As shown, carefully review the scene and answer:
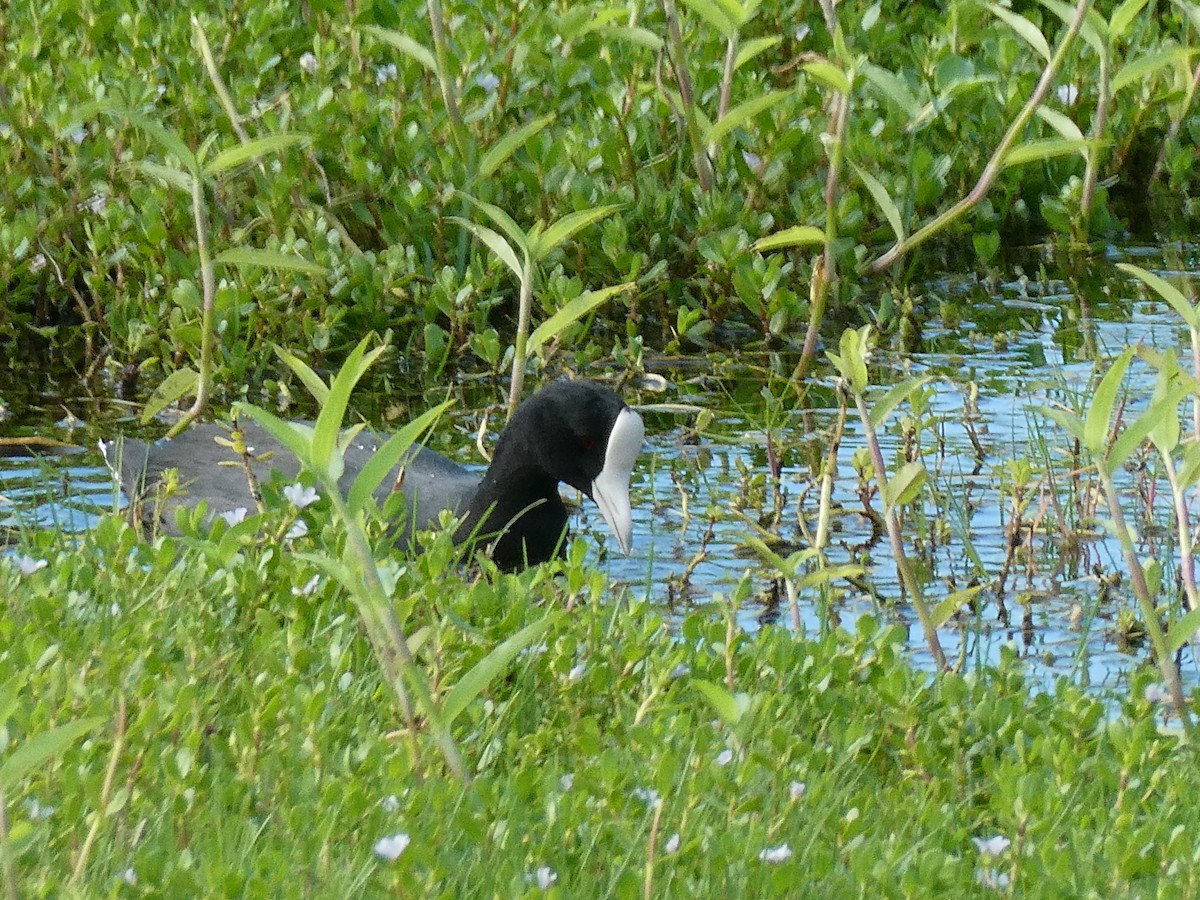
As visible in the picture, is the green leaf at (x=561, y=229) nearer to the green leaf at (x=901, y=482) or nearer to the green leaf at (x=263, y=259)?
the green leaf at (x=263, y=259)

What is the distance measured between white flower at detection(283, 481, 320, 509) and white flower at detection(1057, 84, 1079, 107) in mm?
4997

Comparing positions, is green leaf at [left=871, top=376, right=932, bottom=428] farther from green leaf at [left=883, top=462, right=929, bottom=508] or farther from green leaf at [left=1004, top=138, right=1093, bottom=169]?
green leaf at [left=1004, top=138, right=1093, bottom=169]

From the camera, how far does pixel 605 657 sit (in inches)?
144

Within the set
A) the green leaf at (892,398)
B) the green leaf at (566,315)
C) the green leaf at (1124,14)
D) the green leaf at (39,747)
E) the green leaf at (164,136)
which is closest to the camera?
the green leaf at (39,747)

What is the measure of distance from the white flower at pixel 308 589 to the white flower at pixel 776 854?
1.41m

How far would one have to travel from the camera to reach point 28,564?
153 inches

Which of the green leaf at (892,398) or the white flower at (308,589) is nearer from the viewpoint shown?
the green leaf at (892,398)

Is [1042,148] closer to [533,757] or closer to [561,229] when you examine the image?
[561,229]

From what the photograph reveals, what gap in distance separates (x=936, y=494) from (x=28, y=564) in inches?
101

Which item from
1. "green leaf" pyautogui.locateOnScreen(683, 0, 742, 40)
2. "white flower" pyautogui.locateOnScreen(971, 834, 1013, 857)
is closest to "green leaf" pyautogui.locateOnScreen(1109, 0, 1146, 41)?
"green leaf" pyautogui.locateOnScreen(683, 0, 742, 40)

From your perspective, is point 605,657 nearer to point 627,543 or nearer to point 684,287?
point 627,543

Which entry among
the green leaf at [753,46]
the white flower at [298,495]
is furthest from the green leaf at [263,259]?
the green leaf at [753,46]

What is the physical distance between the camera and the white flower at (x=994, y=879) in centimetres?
276

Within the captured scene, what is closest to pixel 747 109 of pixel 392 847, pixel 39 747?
pixel 392 847
